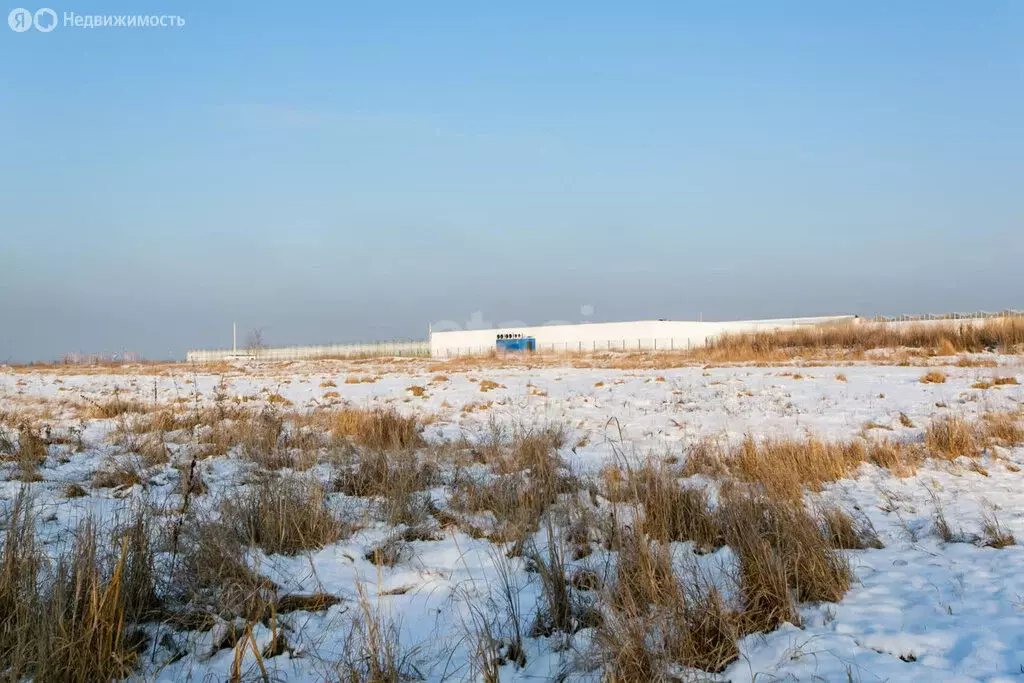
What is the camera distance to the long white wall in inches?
2430

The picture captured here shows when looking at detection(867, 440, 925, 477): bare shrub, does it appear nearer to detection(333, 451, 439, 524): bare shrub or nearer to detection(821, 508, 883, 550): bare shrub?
detection(821, 508, 883, 550): bare shrub

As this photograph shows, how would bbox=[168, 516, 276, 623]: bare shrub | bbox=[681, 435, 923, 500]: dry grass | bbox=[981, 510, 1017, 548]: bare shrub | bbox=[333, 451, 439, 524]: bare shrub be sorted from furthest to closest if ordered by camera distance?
1. bbox=[681, 435, 923, 500]: dry grass
2. bbox=[333, 451, 439, 524]: bare shrub
3. bbox=[981, 510, 1017, 548]: bare shrub
4. bbox=[168, 516, 276, 623]: bare shrub

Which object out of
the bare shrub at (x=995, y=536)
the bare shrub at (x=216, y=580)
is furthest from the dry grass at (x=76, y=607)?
the bare shrub at (x=995, y=536)

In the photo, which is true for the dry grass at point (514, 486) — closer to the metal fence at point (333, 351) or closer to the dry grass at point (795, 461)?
the dry grass at point (795, 461)

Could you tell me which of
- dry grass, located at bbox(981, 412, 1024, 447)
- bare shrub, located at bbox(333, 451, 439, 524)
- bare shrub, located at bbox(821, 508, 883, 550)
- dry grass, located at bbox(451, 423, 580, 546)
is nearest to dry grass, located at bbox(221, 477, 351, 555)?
bare shrub, located at bbox(333, 451, 439, 524)

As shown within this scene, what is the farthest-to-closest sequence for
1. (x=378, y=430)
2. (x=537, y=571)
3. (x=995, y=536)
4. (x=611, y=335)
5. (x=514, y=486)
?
(x=611, y=335) < (x=378, y=430) < (x=514, y=486) < (x=995, y=536) < (x=537, y=571)

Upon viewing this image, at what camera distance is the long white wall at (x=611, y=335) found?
6172 centimetres

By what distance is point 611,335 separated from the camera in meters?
66.8

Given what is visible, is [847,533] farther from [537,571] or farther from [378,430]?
[378,430]

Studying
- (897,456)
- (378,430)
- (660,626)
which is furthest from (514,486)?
(897,456)

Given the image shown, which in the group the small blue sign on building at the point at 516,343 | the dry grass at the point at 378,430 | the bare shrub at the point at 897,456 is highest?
the small blue sign on building at the point at 516,343

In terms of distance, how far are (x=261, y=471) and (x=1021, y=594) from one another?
5.53 meters

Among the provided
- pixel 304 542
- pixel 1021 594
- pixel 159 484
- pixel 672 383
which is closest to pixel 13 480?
pixel 159 484

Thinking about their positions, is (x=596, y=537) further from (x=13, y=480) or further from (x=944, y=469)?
(x=13, y=480)
